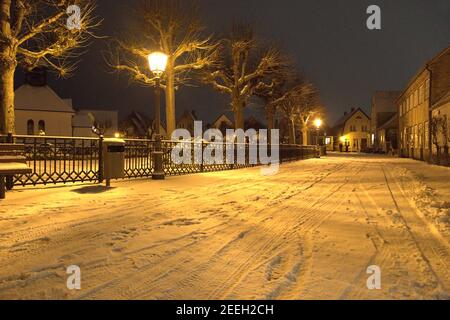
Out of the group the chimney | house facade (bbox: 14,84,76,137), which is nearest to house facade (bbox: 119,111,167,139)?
house facade (bbox: 14,84,76,137)

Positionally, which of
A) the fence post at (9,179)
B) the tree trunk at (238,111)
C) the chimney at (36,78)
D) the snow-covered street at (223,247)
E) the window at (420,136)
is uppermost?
the chimney at (36,78)

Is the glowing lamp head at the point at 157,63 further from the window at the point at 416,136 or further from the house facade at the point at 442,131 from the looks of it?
the window at the point at 416,136

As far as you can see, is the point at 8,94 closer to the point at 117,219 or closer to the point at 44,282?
the point at 117,219

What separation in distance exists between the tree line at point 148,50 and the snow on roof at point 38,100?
31.9m

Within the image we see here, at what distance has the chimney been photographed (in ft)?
182

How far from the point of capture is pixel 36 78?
2195 inches

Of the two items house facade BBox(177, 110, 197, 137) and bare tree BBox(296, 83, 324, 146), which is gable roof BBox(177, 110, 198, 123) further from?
bare tree BBox(296, 83, 324, 146)

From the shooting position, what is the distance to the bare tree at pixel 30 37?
33.9 feet

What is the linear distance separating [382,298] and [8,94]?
10.6 m

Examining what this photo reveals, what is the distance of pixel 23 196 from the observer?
880cm

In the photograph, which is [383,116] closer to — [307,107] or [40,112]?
[307,107]

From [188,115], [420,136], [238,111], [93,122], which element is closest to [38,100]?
[93,122]

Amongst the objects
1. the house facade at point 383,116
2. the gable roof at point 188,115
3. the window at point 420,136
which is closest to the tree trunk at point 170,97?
the window at point 420,136
